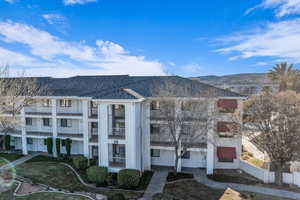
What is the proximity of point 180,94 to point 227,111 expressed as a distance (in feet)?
19.9

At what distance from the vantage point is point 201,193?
17188 millimetres

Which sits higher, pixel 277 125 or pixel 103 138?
pixel 277 125

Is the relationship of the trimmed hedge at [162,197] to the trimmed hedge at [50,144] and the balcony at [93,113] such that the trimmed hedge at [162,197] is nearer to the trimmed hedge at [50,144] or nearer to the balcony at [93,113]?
the balcony at [93,113]

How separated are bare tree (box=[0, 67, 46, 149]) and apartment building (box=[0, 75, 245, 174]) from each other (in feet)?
5.22

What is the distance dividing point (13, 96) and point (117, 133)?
1367 cm

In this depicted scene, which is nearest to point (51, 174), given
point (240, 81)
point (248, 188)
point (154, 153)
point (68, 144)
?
point (68, 144)

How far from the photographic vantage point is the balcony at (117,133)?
67.7 feet

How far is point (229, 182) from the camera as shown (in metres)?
19.4

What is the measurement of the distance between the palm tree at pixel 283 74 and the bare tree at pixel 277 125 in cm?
2179

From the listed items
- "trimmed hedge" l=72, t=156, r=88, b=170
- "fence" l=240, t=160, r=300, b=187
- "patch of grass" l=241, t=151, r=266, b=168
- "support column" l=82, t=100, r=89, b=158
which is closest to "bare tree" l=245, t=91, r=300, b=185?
"fence" l=240, t=160, r=300, b=187

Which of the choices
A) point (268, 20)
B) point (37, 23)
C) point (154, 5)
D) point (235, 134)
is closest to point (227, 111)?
point (235, 134)

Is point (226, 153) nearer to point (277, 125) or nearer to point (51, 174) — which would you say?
point (277, 125)

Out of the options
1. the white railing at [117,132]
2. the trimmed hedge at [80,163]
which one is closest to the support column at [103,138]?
the white railing at [117,132]

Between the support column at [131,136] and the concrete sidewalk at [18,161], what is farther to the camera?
the concrete sidewalk at [18,161]
